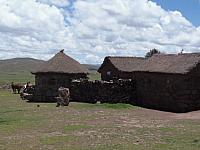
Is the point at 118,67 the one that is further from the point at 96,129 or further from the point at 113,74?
the point at 96,129

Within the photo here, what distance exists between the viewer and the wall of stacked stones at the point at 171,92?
34656mm

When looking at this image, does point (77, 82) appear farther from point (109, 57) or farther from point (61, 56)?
point (109, 57)

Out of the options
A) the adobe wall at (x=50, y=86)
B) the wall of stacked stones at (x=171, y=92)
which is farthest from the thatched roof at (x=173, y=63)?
the adobe wall at (x=50, y=86)

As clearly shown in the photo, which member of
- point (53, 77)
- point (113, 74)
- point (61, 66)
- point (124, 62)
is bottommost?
point (53, 77)

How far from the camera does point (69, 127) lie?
2459 cm

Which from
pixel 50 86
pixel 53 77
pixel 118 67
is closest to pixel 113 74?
pixel 118 67

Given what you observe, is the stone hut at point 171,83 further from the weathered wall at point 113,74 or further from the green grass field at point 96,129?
the weathered wall at point 113,74

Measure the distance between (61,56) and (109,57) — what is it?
20.9ft

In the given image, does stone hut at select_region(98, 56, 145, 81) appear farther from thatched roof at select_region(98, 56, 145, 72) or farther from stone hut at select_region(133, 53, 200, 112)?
stone hut at select_region(133, 53, 200, 112)

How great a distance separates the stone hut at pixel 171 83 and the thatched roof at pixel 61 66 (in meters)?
6.94

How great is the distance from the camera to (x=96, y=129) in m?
23.9

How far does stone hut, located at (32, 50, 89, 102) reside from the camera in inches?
1750

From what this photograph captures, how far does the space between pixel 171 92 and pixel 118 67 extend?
13.6m

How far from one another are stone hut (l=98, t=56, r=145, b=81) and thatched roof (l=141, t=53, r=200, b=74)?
17.9ft
